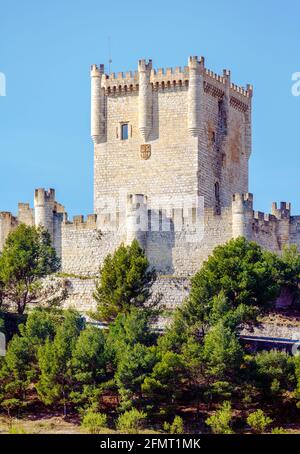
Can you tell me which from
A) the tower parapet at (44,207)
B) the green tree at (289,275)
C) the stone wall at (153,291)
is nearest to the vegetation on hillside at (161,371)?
the stone wall at (153,291)

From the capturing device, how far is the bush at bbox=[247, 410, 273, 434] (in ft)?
208

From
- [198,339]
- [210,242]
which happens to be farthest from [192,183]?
[198,339]

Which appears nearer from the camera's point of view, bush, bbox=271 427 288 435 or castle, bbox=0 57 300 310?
bush, bbox=271 427 288 435

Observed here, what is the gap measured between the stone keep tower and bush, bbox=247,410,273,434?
16.4 metres

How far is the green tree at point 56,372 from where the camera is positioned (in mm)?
65625

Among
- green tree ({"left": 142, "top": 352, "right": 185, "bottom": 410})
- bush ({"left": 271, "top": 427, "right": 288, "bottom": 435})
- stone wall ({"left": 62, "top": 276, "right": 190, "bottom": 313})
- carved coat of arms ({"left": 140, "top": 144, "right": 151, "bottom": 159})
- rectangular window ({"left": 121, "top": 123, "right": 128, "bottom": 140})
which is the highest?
rectangular window ({"left": 121, "top": 123, "right": 128, "bottom": 140})

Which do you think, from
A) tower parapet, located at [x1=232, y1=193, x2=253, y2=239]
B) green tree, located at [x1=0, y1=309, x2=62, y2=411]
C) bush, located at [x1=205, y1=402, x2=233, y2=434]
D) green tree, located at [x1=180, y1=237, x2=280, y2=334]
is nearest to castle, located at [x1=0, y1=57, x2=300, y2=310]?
tower parapet, located at [x1=232, y1=193, x2=253, y2=239]

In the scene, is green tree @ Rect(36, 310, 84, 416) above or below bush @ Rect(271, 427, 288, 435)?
above

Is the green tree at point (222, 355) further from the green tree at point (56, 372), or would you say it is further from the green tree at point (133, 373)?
the green tree at point (56, 372)

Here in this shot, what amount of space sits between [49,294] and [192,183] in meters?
8.42

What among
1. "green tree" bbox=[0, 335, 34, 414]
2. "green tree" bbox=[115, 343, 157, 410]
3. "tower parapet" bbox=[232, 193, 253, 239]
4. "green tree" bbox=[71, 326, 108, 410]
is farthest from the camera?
"tower parapet" bbox=[232, 193, 253, 239]

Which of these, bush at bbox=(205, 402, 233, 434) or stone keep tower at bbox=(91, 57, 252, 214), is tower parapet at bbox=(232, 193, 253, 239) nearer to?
stone keep tower at bbox=(91, 57, 252, 214)

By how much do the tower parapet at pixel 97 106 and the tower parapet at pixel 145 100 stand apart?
2.33 m

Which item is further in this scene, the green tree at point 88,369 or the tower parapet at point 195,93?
the tower parapet at point 195,93
